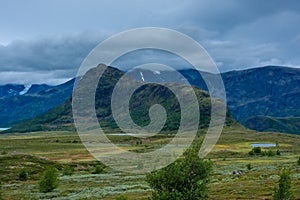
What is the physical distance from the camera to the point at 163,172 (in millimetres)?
40781

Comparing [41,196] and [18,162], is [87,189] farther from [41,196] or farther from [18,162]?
[18,162]

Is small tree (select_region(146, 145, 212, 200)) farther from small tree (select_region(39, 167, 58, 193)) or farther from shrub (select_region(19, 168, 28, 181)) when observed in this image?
shrub (select_region(19, 168, 28, 181))

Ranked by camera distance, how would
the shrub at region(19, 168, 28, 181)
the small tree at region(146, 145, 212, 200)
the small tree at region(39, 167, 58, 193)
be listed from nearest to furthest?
the small tree at region(146, 145, 212, 200), the small tree at region(39, 167, 58, 193), the shrub at region(19, 168, 28, 181)

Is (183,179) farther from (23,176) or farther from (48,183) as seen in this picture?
(23,176)

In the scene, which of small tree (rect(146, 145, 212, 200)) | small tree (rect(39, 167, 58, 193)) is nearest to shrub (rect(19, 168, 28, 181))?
small tree (rect(39, 167, 58, 193))

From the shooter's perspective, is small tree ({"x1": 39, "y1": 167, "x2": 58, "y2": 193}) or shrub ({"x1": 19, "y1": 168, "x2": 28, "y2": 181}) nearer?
small tree ({"x1": 39, "y1": 167, "x2": 58, "y2": 193})

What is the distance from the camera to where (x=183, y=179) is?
40.4m

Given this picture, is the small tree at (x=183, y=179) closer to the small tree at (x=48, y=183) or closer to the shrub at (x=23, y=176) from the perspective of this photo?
the small tree at (x=48, y=183)

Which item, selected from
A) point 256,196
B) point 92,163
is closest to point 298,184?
point 256,196

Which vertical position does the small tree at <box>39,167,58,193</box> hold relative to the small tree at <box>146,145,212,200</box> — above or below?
below

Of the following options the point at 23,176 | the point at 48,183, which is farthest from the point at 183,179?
the point at 23,176

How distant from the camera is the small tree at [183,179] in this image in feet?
131

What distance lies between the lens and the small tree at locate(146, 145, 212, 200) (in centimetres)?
4006

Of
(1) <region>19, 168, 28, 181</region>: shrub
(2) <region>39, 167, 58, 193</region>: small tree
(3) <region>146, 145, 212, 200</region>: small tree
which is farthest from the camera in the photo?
(1) <region>19, 168, 28, 181</region>: shrub
